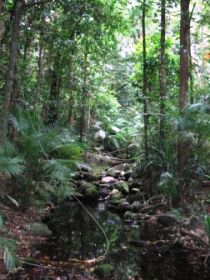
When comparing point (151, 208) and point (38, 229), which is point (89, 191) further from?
point (38, 229)

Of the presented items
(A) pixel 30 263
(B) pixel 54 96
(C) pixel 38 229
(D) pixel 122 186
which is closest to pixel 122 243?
(C) pixel 38 229

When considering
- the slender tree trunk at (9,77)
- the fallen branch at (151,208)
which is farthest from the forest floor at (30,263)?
the fallen branch at (151,208)

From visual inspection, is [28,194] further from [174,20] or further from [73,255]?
[174,20]

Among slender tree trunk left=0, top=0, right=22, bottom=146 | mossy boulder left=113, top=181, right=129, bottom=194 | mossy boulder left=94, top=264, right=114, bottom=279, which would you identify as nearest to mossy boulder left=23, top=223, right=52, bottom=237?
slender tree trunk left=0, top=0, right=22, bottom=146

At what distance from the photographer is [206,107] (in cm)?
866

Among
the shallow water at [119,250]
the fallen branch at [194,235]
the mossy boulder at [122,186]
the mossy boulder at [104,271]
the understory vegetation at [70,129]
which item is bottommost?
the shallow water at [119,250]

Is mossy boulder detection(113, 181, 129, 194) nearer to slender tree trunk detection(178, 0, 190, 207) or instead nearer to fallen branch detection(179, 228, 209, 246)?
slender tree trunk detection(178, 0, 190, 207)

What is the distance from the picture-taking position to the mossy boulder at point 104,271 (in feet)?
19.9

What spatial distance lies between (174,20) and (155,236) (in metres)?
9.48

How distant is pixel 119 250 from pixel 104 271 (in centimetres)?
129

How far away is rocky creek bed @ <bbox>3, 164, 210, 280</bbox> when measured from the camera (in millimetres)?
6246

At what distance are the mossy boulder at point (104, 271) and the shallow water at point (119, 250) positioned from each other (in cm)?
5

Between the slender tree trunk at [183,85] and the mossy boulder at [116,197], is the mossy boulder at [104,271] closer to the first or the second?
the slender tree trunk at [183,85]

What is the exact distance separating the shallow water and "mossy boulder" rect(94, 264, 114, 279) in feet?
0.16
